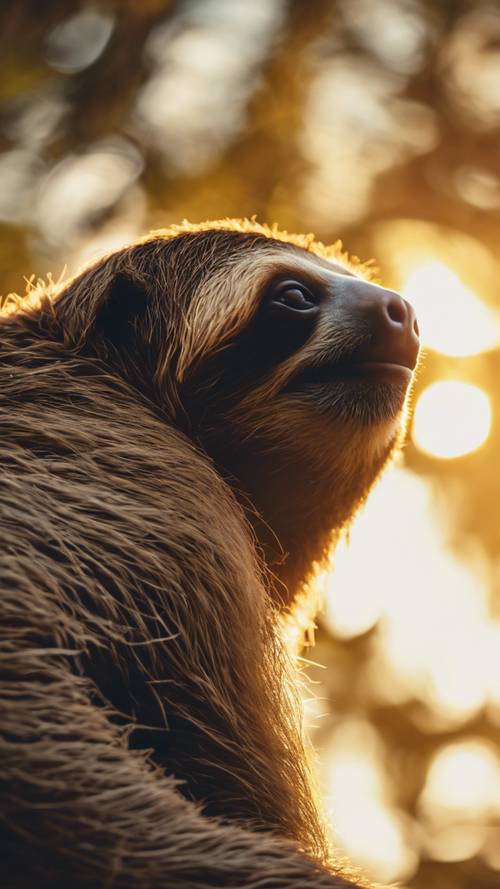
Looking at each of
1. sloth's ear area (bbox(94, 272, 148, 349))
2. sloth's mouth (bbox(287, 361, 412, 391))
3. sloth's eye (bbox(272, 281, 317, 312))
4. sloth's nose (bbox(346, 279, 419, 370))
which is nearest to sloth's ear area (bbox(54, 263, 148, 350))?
sloth's ear area (bbox(94, 272, 148, 349))

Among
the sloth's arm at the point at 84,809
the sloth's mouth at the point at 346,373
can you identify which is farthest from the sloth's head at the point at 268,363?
the sloth's arm at the point at 84,809

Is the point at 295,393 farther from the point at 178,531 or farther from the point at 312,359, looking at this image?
the point at 178,531

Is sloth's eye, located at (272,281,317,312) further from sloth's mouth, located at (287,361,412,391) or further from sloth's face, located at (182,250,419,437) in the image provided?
sloth's mouth, located at (287,361,412,391)

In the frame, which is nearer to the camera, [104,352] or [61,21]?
[104,352]

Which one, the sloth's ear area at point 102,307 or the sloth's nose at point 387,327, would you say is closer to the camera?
the sloth's ear area at point 102,307

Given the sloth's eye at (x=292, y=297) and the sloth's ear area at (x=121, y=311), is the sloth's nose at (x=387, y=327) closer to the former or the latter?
the sloth's eye at (x=292, y=297)

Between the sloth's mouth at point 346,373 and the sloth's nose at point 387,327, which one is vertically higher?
the sloth's nose at point 387,327

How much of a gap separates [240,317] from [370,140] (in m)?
4.75

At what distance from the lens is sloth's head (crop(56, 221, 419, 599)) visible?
10.3 ft

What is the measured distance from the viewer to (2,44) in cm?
610

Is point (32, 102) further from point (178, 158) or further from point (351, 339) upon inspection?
point (351, 339)

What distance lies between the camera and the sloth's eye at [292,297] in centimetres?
334

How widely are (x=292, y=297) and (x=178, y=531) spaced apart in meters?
1.10

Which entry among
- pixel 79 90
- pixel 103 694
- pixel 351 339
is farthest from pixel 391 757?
pixel 103 694
